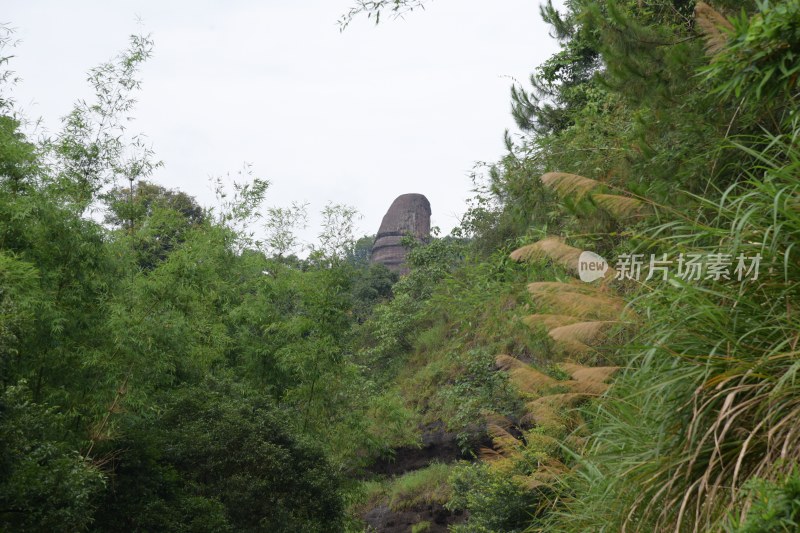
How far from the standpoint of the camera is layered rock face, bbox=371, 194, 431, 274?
2916 cm

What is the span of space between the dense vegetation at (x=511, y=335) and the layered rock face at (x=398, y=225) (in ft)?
48.5

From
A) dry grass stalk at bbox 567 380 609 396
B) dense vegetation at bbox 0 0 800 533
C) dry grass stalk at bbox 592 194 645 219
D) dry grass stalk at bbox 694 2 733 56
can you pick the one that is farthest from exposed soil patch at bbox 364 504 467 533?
dry grass stalk at bbox 694 2 733 56

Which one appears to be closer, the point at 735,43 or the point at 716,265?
the point at 716,265

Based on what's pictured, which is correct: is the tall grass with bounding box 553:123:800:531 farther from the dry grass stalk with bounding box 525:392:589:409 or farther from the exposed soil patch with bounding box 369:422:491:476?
the exposed soil patch with bounding box 369:422:491:476

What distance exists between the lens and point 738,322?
2838mm

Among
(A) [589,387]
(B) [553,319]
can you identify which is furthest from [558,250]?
(A) [589,387]

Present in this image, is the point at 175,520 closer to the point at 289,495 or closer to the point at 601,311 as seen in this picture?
the point at 289,495

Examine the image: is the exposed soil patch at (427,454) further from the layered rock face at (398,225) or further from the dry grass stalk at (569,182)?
the layered rock face at (398,225)

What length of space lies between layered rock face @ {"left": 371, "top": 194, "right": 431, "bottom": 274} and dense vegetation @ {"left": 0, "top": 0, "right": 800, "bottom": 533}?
1479cm

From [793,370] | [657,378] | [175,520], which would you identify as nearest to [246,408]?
[175,520]

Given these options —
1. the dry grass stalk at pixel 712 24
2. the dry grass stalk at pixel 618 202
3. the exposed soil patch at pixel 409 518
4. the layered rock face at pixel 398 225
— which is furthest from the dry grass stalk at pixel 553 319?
the layered rock face at pixel 398 225

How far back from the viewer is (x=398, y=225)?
29.3 meters

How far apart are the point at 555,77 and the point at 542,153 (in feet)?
19.8

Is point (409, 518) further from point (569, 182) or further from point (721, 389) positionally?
point (721, 389)
